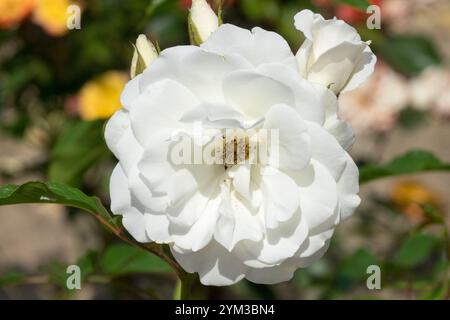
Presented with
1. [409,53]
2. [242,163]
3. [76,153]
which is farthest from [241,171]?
[409,53]

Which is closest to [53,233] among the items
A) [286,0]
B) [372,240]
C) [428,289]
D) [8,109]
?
[8,109]

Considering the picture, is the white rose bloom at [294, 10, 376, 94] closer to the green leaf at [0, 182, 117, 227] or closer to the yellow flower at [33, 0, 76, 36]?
the green leaf at [0, 182, 117, 227]

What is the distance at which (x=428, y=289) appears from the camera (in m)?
0.94

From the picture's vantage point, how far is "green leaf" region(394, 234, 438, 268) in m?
1.09

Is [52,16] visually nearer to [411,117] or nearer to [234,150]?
[234,150]

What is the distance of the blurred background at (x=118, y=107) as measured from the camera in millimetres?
966

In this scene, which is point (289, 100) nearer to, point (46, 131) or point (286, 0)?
point (286, 0)

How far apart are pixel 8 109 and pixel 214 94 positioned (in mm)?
1177

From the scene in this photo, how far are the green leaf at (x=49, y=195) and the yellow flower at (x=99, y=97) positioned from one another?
2.36 ft

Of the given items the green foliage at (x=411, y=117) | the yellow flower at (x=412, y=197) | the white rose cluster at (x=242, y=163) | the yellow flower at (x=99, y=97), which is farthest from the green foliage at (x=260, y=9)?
the white rose cluster at (x=242, y=163)

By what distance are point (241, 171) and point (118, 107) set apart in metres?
0.84

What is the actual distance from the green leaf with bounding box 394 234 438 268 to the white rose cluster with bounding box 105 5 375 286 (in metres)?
0.51

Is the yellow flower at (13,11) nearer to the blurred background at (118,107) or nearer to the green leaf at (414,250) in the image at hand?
the blurred background at (118,107)
